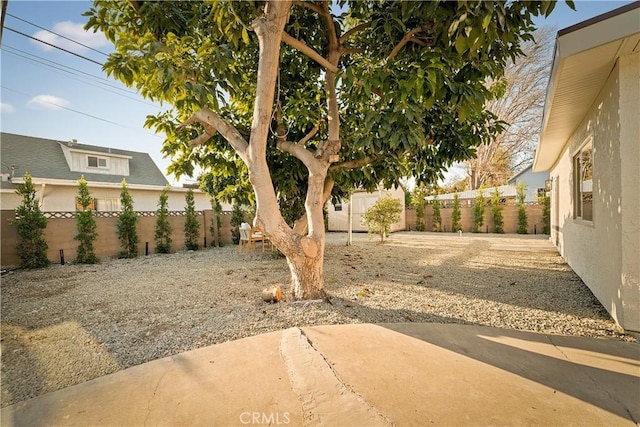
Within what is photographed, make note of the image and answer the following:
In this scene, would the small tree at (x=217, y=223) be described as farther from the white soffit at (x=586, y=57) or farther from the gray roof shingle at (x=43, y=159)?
the white soffit at (x=586, y=57)

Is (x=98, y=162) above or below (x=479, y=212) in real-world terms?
above

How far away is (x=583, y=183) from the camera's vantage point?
5.17m

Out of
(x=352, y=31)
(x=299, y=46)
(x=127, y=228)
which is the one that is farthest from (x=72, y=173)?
(x=352, y=31)

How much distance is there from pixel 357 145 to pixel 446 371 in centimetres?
265

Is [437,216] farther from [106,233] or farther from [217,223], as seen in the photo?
[106,233]

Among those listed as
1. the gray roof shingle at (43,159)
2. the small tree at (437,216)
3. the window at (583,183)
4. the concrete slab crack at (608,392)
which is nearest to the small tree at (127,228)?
the gray roof shingle at (43,159)

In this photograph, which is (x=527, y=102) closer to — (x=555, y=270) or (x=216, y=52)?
(x=555, y=270)

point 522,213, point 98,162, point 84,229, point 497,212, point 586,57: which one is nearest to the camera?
point 586,57

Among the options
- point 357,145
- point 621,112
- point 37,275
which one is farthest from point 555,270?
point 37,275

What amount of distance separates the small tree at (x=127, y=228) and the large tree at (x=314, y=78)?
470 centimetres

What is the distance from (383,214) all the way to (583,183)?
244 inches

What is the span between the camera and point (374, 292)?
4527mm

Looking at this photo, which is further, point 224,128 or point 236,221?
point 236,221

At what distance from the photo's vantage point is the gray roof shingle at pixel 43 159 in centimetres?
1171
